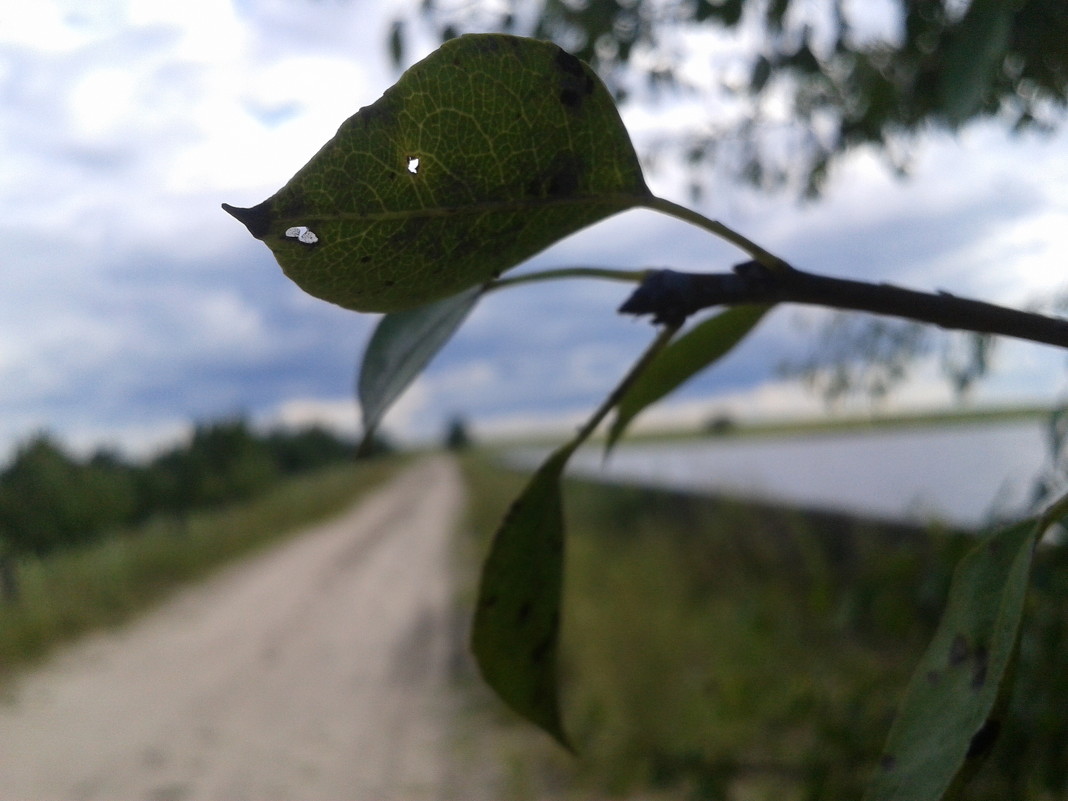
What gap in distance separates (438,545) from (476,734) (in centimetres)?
288

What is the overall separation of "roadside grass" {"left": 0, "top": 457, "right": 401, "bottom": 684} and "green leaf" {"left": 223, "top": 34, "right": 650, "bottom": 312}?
31 centimetres

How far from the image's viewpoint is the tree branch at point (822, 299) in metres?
0.25

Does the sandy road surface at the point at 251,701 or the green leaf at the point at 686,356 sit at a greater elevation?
the green leaf at the point at 686,356

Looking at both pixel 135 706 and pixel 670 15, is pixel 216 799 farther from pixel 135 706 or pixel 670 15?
pixel 670 15

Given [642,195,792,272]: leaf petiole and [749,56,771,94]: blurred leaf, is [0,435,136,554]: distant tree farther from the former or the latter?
[749,56,771,94]: blurred leaf

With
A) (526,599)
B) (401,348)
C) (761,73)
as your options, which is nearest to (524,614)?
(526,599)

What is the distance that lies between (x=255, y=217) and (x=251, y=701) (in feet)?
5.82

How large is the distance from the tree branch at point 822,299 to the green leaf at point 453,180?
0.11 feet

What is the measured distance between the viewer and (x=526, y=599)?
14.2 inches

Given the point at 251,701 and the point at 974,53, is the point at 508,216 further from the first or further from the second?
the point at 251,701

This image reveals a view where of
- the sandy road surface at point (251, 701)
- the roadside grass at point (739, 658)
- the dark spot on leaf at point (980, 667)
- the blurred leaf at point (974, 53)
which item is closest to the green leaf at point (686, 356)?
Result: the dark spot on leaf at point (980, 667)

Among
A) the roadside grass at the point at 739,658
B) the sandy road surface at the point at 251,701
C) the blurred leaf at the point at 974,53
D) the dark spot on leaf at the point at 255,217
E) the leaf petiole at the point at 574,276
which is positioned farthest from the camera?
the sandy road surface at the point at 251,701

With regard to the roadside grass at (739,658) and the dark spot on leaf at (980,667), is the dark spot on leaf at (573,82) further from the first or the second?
the roadside grass at (739,658)

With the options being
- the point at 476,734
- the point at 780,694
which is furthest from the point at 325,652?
the point at 780,694
